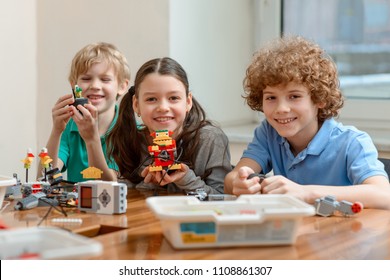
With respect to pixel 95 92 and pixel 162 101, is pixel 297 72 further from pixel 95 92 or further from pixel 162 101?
pixel 95 92

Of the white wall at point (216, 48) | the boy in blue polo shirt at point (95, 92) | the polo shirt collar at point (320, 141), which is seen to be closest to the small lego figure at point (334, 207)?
the polo shirt collar at point (320, 141)

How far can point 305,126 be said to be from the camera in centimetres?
217

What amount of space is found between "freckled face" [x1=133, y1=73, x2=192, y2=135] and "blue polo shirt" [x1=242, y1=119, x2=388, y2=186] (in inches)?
11.1

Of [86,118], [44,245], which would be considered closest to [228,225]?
[44,245]

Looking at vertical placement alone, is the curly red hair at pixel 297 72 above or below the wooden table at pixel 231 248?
above

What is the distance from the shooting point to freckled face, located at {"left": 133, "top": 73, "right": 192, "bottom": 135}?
221cm

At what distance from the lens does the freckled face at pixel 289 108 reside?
2117 millimetres

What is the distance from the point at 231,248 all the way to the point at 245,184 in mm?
464

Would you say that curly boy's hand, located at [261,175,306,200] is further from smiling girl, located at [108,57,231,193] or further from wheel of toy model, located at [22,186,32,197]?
wheel of toy model, located at [22,186,32,197]

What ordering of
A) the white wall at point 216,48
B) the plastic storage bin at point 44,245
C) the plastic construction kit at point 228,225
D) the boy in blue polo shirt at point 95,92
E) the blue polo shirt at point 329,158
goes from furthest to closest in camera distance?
the white wall at point 216,48, the boy in blue polo shirt at point 95,92, the blue polo shirt at point 329,158, the plastic construction kit at point 228,225, the plastic storage bin at point 44,245

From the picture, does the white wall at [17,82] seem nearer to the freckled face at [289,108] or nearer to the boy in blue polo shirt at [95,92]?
the boy in blue polo shirt at [95,92]

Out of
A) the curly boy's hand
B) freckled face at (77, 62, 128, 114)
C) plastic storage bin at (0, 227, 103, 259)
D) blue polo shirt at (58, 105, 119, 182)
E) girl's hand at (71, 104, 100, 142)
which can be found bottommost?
blue polo shirt at (58, 105, 119, 182)

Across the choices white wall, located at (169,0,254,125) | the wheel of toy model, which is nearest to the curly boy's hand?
the wheel of toy model

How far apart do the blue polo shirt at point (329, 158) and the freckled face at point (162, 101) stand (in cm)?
28
